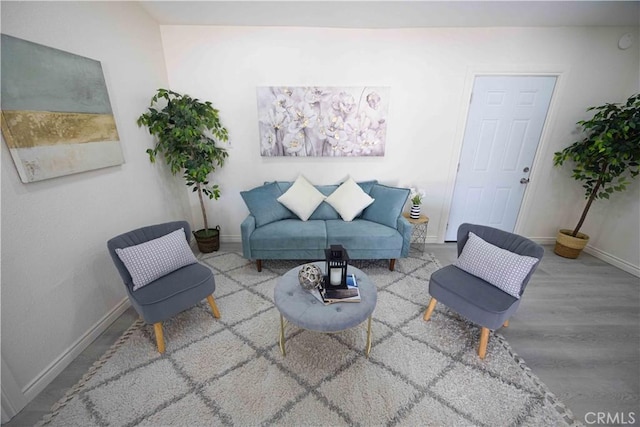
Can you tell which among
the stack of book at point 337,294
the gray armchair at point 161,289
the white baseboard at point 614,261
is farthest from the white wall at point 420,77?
the stack of book at point 337,294

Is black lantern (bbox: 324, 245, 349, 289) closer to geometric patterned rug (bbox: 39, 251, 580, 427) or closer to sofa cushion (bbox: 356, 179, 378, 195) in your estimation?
geometric patterned rug (bbox: 39, 251, 580, 427)

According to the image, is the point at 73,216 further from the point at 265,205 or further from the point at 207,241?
the point at 265,205

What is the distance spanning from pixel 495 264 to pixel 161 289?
2342 millimetres

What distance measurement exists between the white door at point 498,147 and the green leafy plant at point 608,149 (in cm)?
41

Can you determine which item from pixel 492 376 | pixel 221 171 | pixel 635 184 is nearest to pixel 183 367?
pixel 492 376

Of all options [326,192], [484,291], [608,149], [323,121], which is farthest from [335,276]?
[608,149]

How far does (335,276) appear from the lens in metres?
1.63

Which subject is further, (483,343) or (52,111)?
(483,343)

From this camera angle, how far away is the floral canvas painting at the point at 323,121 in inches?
111

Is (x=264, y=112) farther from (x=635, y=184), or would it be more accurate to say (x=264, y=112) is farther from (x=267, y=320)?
(x=635, y=184)

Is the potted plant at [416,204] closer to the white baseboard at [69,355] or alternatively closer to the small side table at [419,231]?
the small side table at [419,231]

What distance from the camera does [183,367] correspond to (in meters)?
1.58

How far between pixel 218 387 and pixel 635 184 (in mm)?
4538
